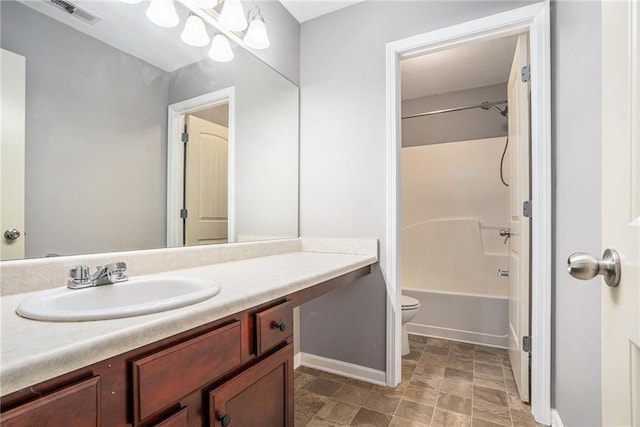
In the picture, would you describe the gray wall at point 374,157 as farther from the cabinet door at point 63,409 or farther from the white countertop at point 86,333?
the cabinet door at point 63,409

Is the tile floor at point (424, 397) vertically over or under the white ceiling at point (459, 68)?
under

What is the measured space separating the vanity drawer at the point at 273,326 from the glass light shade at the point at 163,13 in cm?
125

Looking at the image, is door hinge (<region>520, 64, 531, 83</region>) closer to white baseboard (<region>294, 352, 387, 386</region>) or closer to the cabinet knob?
white baseboard (<region>294, 352, 387, 386</region>)

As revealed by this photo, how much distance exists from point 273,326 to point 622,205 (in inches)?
34.2

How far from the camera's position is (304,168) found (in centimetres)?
213

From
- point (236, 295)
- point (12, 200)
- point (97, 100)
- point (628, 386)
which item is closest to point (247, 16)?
point (97, 100)

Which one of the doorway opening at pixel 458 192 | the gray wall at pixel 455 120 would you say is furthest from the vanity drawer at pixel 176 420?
the gray wall at pixel 455 120

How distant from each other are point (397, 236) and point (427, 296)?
129 centimetres

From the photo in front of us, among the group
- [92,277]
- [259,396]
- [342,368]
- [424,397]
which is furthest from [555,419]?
[92,277]

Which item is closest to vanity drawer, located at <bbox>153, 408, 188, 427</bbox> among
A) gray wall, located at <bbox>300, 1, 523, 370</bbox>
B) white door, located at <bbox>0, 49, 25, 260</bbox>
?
white door, located at <bbox>0, 49, 25, 260</bbox>

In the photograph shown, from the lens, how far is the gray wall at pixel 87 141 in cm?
96

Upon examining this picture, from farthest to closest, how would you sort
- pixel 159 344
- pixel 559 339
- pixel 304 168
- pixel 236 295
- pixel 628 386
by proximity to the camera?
pixel 304 168
pixel 559 339
pixel 236 295
pixel 159 344
pixel 628 386

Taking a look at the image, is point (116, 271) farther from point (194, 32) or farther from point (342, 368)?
point (342, 368)

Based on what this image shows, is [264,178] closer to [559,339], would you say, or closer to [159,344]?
[159,344]
